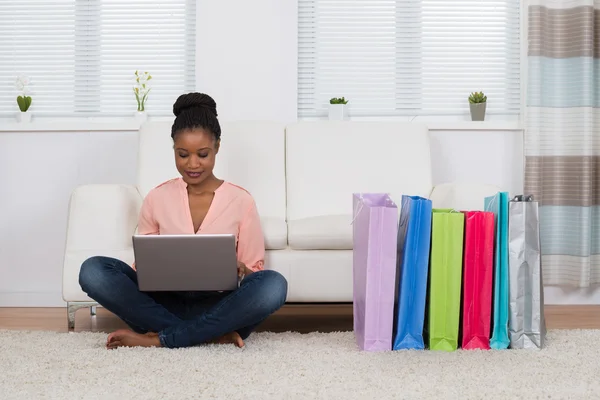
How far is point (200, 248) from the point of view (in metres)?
2.02

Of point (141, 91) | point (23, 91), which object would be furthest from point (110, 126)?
Answer: point (23, 91)

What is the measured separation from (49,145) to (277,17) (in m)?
1.31

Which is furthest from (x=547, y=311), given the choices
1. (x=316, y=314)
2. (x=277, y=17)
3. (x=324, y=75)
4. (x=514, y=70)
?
(x=277, y=17)

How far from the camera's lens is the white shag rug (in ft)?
5.48

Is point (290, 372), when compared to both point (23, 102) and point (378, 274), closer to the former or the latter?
point (378, 274)

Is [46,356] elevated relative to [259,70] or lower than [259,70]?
lower

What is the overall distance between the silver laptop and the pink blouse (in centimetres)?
27

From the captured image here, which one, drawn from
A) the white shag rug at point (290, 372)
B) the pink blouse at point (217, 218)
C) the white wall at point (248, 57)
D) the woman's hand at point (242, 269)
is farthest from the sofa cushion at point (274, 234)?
the white wall at point (248, 57)

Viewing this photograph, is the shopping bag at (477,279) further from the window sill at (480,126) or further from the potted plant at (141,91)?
the potted plant at (141,91)

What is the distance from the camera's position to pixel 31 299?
348cm

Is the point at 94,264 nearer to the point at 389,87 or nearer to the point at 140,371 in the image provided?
the point at 140,371

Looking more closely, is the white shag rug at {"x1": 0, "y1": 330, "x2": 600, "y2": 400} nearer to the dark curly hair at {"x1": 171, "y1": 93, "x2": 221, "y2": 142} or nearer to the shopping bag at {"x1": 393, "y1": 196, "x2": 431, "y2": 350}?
the shopping bag at {"x1": 393, "y1": 196, "x2": 431, "y2": 350}

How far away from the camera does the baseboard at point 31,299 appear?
3475mm

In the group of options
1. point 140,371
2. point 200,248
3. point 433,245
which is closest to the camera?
point 140,371
